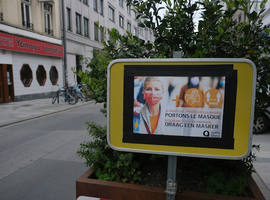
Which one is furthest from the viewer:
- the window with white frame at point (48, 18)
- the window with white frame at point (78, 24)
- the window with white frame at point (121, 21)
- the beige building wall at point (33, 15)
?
the window with white frame at point (121, 21)

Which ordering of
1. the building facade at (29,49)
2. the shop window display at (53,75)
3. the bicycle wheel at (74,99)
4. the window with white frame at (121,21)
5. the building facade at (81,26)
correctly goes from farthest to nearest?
the window with white frame at (121,21) < the building facade at (81,26) < the shop window display at (53,75) < the bicycle wheel at (74,99) < the building facade at (29,49)

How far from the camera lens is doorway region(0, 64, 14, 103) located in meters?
14.9

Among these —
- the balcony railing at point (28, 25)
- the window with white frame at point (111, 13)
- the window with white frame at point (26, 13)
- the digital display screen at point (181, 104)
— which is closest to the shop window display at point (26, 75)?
the balcony railing at point (28, 25)

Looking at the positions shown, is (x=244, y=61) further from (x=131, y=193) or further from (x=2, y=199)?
(x=2, y=199)

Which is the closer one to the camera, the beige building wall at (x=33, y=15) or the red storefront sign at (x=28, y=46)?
the red storefront sign at (x=28, y=46)

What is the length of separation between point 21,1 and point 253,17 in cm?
1810

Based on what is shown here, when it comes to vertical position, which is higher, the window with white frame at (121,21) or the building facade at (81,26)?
the window with white frame at (121,21)

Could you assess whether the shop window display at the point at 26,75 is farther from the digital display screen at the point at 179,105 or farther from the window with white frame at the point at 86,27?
the digital display screen at the point at 179,105

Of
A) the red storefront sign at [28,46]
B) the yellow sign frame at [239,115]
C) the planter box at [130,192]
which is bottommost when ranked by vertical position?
the planter box at [130,192]

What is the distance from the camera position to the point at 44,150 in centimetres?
575

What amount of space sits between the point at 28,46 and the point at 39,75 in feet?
8.90

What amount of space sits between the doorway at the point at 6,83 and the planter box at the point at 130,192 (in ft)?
49.9

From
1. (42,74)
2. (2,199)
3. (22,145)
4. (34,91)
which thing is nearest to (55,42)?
(42,74)

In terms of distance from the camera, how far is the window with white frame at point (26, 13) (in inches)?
659
